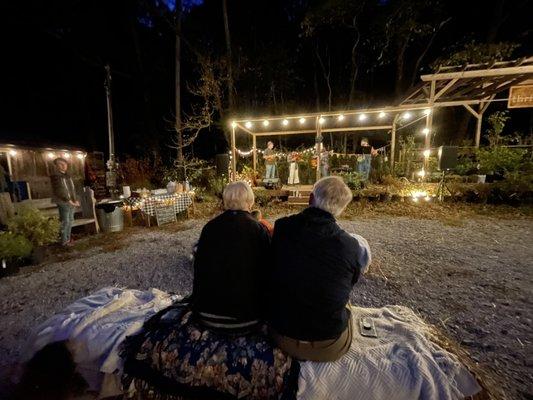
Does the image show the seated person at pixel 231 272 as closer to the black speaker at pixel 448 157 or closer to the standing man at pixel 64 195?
the standing man at pixel 64 195

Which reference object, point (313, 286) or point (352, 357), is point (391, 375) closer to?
point (352, 357)

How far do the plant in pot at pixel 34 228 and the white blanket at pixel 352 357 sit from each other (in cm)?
427

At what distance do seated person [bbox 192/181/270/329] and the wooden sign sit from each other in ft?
37.5

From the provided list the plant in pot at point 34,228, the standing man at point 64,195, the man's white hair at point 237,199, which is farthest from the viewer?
the standing man at point 64,195

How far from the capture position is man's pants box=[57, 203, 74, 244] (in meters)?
6.00

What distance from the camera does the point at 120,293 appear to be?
246 centimetres

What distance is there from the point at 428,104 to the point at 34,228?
38.2 feet

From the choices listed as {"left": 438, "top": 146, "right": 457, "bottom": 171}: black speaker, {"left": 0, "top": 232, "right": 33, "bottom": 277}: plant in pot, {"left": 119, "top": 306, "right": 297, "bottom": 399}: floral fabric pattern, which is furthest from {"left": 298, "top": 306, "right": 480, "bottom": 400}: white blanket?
{"left": 438, "top": 146, "right": 457, "bottom": 171}: black speaker

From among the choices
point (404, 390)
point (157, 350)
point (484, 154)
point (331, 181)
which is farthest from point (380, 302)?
point (484, 154)

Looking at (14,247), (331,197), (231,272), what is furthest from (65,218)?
(331,197)

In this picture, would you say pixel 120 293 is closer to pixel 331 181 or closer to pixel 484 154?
pixel 331 181

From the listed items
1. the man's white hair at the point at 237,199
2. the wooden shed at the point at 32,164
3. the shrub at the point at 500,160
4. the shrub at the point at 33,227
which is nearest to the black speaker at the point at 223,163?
the wooden shed at the point at 32,164

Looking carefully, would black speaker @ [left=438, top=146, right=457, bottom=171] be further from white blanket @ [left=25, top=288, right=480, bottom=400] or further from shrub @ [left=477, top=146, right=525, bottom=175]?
white blanket @ [left=25, top=288, right=480, bottom=400]

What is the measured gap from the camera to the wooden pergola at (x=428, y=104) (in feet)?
27.5
